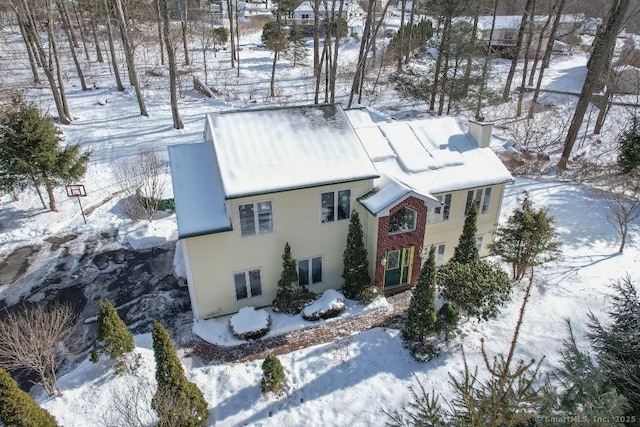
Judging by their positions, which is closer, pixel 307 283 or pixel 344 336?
pixel 344 336

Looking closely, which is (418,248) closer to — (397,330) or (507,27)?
(397,330)

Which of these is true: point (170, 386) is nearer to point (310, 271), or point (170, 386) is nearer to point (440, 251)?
point (310, 271)

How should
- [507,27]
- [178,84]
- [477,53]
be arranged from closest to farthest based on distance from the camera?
1. [477,53]
2. [178,84]
3. [507,27]

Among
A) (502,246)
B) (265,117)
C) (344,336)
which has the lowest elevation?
(344,336)

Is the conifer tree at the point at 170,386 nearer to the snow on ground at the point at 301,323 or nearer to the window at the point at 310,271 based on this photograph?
the snow on ground at the point at 301,323

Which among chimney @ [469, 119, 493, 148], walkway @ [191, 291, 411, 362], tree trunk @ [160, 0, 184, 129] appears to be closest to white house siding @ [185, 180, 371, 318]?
walkway @ [191, 291, 411, 362]

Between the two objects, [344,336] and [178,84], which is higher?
[178,84]

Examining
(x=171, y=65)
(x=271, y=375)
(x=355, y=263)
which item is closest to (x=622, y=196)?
(x=355, y=263)

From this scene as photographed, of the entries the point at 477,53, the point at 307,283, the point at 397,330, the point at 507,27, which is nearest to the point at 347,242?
the point at 307,283
